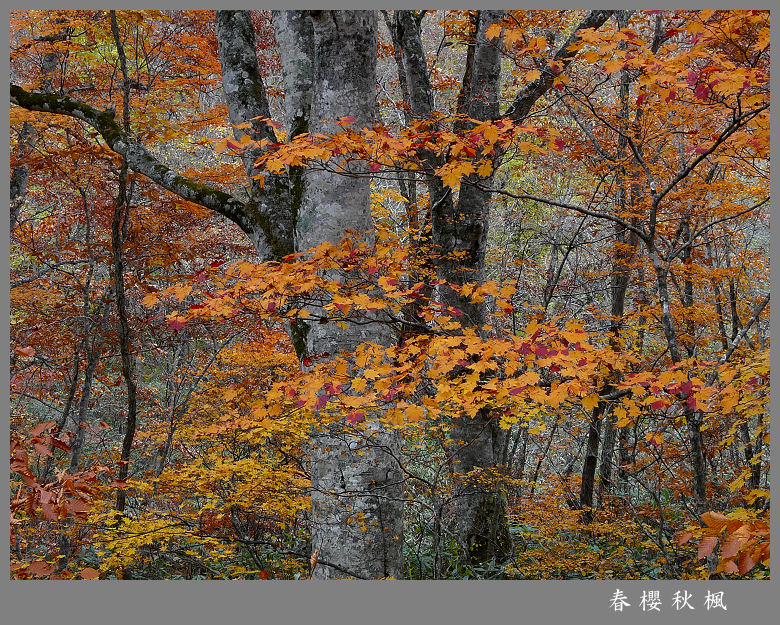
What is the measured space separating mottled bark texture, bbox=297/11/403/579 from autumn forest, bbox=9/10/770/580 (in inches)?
0.7

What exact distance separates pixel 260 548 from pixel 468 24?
5779 millimetres

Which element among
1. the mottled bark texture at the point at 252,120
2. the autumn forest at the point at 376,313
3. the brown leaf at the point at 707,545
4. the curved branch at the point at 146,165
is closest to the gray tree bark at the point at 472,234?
the autumn forest at the point at 376,313

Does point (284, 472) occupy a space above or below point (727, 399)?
below

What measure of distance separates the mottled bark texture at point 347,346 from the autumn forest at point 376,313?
18 millimetres

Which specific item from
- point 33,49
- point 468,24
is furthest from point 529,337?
point 33,49

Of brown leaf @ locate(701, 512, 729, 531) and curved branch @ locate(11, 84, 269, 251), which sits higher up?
curved branch @ locate(11, 84, 269, 251)

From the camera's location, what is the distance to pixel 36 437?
2156 millimetres

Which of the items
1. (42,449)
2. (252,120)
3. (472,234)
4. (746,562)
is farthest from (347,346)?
(746,562)

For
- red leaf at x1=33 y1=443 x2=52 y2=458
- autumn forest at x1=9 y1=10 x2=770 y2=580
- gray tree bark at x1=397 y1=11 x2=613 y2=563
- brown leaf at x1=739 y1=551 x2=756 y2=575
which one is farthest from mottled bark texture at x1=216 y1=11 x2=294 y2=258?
brown leaf at x1=739 y1=551 x2=756 y2=575

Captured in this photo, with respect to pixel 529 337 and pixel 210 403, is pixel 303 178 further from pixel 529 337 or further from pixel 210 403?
pixel 210 403

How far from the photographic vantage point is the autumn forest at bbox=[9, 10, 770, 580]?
120 inches

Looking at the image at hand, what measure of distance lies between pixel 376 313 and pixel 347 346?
0.90ft

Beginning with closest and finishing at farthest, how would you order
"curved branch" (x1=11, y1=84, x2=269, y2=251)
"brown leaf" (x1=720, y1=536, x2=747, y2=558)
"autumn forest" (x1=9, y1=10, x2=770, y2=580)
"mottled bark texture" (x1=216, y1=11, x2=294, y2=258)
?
"brown leaf" (x1=720, y1=536, x2=747, y2=558) → "autumn forest" (x1=9, y1=10, x2=770, y2=580) → "mottled bark texture" (x1=216, y1=11, x2=294, y2=258) → "curved branch" (x1=11, y1=84, x2=269, y2=251)

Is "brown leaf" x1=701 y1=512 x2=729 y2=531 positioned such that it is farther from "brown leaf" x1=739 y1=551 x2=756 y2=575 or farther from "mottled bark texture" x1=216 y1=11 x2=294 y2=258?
"mottled bark texture" x1=216 y1=11 x2=294 y2=258
